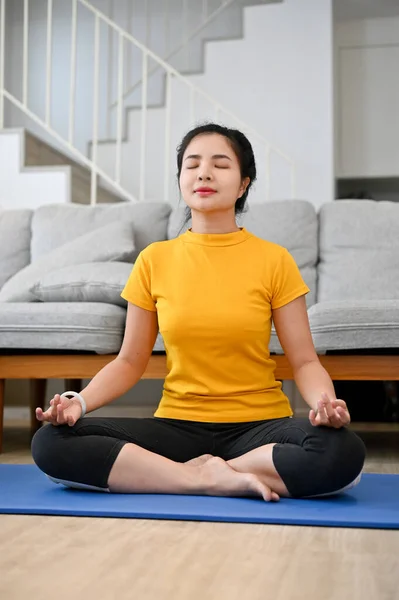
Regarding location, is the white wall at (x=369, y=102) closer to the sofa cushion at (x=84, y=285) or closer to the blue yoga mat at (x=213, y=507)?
the sofa cushion at (x=84, y=285)

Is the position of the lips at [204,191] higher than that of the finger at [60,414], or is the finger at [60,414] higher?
the lips at [204,191]

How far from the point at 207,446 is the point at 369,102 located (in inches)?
166

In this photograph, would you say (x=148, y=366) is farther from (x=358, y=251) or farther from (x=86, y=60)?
(x=86, y=60)

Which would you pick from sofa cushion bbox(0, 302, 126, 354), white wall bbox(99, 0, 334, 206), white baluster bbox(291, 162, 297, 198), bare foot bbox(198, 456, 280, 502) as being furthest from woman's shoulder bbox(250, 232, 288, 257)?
white wall bbox(99, 0, 334, 206)

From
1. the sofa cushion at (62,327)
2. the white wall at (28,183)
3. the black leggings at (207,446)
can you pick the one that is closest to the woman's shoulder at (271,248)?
the black leggings at (207,446)

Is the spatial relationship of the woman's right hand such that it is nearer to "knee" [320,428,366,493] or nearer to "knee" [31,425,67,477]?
"knee" [31,425,67,477]

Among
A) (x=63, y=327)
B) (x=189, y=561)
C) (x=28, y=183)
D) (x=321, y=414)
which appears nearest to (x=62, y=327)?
(x=63, y=327)

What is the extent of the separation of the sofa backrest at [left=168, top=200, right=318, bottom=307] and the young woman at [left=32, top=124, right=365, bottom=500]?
1.09m

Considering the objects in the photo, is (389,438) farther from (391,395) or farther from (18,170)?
(18,170)

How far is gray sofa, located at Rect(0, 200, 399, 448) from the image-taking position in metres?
2.23

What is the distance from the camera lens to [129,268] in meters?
2.60

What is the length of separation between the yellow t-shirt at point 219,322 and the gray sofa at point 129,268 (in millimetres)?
590

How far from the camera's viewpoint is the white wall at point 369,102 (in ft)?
17.3

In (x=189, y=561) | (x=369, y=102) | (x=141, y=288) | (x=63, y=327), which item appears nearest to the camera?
(x=189, y=561)
